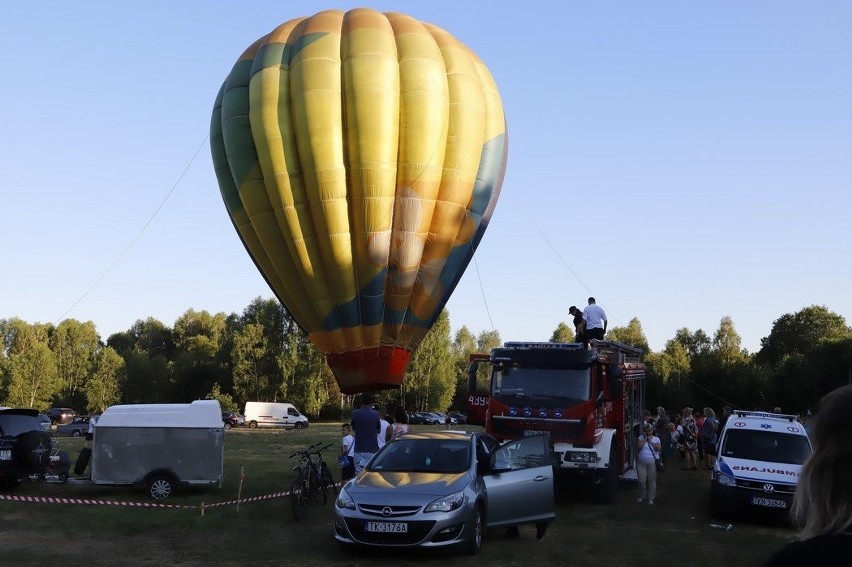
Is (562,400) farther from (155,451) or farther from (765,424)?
(155,451)

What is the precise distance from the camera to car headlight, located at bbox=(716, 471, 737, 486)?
15.5 m

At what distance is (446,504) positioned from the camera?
35.8 feet

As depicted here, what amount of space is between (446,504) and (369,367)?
13.4 meters

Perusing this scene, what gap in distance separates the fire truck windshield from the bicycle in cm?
375

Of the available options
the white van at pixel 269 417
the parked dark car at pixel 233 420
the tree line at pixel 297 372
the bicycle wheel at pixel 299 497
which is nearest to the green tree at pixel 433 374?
the tree line at pixel 297 372

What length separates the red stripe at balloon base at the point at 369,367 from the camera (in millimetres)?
24172

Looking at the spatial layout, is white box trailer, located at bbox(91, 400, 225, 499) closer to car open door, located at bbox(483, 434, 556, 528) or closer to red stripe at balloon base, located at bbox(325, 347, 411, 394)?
car open door, located at bbox(483, 434, 556, 528)

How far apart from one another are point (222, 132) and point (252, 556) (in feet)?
51.2

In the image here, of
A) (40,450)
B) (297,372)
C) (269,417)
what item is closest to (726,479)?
(40,450)

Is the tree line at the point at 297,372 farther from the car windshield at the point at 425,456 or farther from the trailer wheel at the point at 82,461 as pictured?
the car windshield at the point at 425,456

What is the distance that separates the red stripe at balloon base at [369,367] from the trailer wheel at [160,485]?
8.43 m

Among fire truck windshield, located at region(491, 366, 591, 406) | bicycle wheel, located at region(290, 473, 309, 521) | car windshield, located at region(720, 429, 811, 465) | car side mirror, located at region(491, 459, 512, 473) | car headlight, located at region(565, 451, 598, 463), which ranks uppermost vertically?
fire truck windshield, located at region(491, 366, 591, 406)

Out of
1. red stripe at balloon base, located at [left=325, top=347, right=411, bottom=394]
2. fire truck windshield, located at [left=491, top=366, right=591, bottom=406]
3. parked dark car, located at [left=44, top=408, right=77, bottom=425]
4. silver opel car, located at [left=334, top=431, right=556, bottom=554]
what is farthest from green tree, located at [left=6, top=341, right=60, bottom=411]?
silver opel car, located at [left=334, top=431, right=556, bottom=554]

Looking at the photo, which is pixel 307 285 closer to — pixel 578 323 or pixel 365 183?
pixel 365 183
